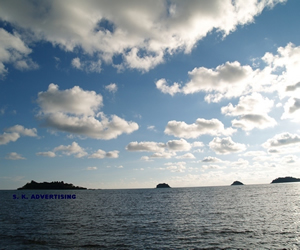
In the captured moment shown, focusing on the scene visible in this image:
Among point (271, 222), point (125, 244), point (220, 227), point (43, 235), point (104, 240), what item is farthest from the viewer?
point (271, 222)

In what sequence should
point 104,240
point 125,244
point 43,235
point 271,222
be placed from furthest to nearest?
1. point 271,222
2. point 43,235
3. point 104,240
4. point 125,244

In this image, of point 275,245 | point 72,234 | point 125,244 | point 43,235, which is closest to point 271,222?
point 275,245

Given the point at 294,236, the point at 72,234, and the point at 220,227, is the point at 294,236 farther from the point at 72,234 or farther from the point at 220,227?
the point at 72,234

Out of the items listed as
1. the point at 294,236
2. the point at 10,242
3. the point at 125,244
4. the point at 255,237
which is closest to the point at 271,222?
the point at 294,236

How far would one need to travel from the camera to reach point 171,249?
27.4 metres

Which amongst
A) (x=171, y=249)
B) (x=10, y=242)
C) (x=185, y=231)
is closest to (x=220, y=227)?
(x=185, y=231)

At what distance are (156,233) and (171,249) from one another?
865 cm

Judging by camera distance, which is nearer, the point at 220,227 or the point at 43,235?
the point at 43,235

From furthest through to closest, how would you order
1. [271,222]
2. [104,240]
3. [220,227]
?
[271,222], [220,227], [104,240]

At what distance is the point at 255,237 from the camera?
105 ft

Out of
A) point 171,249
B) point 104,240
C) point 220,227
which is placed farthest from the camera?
point 220,227

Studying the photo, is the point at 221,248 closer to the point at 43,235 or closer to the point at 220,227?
the point at 220,227

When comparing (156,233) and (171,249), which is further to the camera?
(156,233)

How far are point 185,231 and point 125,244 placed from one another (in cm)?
1189
